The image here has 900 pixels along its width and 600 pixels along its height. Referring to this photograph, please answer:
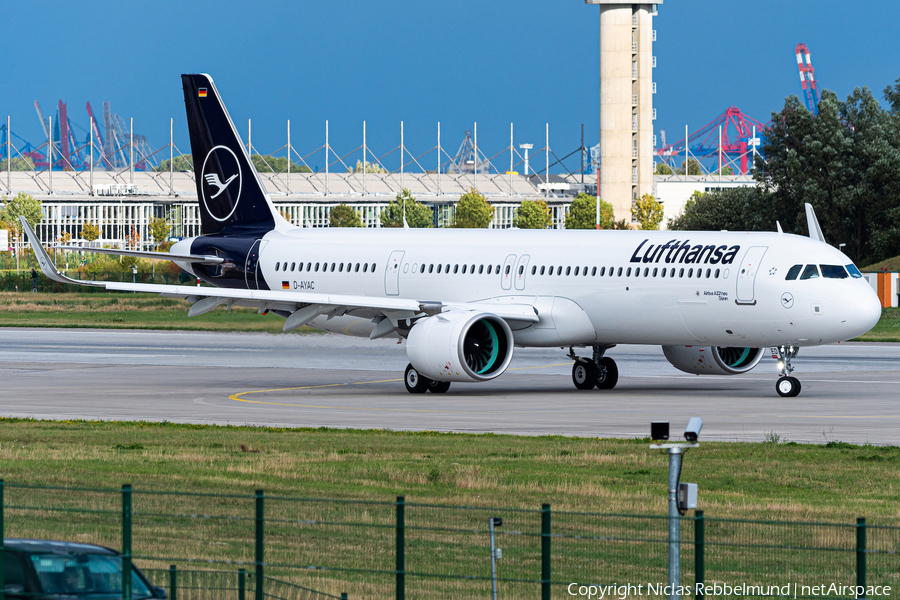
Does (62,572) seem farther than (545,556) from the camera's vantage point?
No

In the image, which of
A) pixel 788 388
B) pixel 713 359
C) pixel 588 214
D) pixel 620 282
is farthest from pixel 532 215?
pixel 788 388

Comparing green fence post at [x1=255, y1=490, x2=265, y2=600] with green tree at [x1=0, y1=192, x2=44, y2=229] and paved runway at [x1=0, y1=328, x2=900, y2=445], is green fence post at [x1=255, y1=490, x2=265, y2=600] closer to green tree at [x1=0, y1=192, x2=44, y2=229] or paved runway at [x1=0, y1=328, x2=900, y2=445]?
paved runway at [x1=0, y1=328, x2=900, y2=445]

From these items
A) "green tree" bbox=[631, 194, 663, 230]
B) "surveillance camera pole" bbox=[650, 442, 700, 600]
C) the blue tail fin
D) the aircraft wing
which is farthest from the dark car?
"green tree" bbox=[631, 194, 663, 230]

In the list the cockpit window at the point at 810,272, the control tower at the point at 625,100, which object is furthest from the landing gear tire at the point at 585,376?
the control tower at the point at 625,100

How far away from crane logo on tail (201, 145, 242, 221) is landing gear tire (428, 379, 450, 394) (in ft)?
40.2

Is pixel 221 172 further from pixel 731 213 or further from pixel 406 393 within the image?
pixel 731 213

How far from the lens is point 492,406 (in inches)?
1361

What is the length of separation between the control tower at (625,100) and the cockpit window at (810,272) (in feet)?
439

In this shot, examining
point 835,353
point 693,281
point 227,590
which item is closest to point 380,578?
point 227,590

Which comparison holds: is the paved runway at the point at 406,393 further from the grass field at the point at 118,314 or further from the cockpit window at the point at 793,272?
the grass field at the point at 118,314

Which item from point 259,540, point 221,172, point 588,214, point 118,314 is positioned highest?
point 588,214

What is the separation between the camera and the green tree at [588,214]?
16600cm

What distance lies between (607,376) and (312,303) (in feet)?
29.1

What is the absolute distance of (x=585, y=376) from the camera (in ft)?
129
